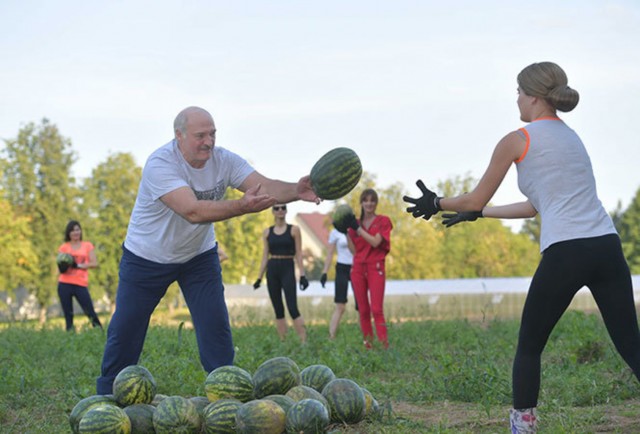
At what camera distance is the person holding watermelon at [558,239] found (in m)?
4.64

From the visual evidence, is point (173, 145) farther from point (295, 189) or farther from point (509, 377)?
point (509, 377)

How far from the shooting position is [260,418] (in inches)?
201

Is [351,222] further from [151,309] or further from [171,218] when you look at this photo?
[171,218]

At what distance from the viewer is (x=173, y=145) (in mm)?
6137

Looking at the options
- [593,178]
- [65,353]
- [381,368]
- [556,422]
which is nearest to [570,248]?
[593,178]

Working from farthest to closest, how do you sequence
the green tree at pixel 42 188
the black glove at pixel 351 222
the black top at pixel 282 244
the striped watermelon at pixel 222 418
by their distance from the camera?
the green tree at pixel 42 188 → the black top at pixel 282 244 → the black glove at pixel 351 222 → the striped watermelon at pixel 222 418

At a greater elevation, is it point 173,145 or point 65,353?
point 173,145

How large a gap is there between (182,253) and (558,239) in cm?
285

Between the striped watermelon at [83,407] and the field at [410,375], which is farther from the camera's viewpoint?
the field at [410,375]

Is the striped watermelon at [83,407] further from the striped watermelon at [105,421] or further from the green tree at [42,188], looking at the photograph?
the green tree at [42,188]

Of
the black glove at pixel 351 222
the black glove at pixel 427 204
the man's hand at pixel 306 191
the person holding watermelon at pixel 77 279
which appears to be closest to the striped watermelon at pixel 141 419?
the man's hand at pixel 306 191

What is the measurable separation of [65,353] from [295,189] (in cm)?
576

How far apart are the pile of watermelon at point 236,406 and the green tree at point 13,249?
3912 cm

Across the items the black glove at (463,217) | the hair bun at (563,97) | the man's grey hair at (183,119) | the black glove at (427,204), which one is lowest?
the black glove at (463,217)
